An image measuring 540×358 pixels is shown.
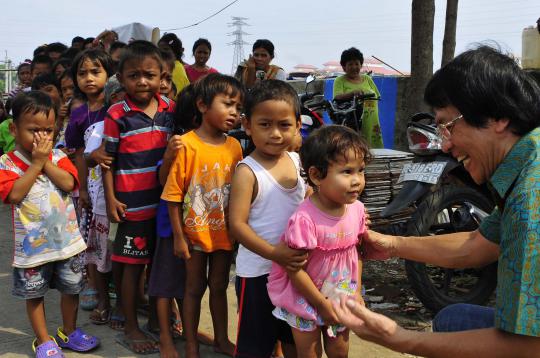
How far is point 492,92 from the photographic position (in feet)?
5.14

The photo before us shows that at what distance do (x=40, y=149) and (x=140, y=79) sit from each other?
66 cm

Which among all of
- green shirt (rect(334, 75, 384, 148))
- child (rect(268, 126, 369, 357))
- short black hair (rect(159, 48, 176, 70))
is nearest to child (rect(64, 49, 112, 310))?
short black hair (rect(159, 48, 176, 70))

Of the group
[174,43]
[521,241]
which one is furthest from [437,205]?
[174,43]

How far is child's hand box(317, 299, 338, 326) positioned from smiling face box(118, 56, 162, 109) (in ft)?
5.25

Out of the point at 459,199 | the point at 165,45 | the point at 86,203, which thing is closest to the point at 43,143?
the point at 86,203

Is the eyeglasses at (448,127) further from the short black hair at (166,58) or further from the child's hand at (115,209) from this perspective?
the short black hair at (166,58)

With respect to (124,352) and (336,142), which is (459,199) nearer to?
(336,142)

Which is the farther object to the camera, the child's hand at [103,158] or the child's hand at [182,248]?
the child's hand at [103,158]

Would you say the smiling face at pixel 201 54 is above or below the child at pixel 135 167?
above

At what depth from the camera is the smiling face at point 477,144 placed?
1.61 m

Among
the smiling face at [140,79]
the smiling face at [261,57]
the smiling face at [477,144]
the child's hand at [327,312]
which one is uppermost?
the smiling face at [261,57]

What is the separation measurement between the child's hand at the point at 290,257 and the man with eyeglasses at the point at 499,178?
45cm

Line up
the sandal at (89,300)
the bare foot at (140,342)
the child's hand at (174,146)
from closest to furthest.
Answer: the child's hand at (174,146), the bare foot at (140,342), the sandal at (89,300)

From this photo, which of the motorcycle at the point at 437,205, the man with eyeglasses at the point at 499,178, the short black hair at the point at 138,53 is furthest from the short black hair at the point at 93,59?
the man with eyeglasses at the point at 499,178
